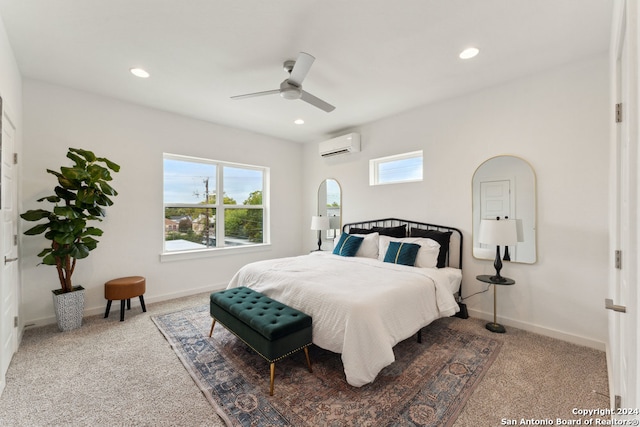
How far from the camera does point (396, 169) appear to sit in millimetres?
4340

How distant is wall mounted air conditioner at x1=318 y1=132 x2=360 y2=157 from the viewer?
4609mm

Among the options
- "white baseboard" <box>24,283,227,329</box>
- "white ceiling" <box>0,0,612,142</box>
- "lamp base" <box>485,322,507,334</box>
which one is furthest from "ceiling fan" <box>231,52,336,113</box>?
"white baseboard" <box>24,283,227,329</box>

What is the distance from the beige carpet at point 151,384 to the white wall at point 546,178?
0.40m

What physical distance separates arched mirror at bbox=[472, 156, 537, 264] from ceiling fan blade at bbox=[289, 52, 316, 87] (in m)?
2.39

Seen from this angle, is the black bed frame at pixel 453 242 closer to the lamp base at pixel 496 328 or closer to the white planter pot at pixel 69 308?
the lamp base at pixel 496 328

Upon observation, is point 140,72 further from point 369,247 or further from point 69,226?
point 369,247

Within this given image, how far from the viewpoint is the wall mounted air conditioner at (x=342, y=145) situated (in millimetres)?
4609

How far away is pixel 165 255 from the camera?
4.05m

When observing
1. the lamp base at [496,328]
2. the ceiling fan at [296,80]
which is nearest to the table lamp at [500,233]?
the lamp base at [496,328]

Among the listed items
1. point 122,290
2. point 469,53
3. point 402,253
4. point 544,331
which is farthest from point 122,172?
point 544,331

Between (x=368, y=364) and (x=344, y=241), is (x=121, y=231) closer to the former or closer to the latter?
(x=344, y=241)

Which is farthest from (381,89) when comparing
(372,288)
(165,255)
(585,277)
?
(165,255)

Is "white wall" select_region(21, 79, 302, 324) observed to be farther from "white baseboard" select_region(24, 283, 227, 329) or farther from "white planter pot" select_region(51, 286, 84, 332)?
"white planter pot" select_region(51, 286, 84, 332)

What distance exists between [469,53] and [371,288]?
238 centimetres
